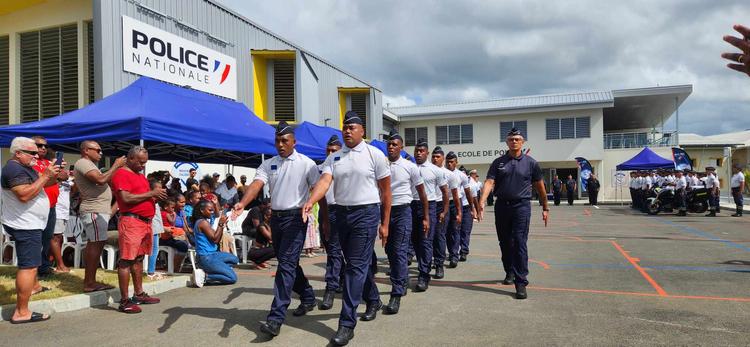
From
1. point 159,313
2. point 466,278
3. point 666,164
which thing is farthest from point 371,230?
point 666,164

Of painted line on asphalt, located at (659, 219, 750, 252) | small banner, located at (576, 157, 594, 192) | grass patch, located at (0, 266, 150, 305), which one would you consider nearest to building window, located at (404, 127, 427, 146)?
small banner, located at (576, 157, 594, 192)

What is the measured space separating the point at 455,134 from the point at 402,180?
1165 inches

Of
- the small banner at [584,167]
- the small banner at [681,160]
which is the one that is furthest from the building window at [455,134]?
the small banner at [681,160]

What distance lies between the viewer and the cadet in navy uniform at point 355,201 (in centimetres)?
429

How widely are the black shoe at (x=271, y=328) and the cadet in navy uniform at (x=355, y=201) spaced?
0.65 metres

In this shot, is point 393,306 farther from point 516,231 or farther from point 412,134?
point 412,134

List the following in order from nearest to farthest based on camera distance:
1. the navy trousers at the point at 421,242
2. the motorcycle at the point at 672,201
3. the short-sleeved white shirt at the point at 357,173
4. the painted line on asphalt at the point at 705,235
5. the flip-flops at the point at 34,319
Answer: the short-sleeved white shirt at the point at 357,173 → the flip-flops at the point at 34,319 → the navy trousers at the point at 421,242 → the painted line on asphalt at the point at 705,235 → the motorcycle at the point at 672,201

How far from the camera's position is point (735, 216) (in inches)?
714

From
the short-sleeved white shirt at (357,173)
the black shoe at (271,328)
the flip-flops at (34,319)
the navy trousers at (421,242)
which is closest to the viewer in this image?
the black shoe at (271,328)

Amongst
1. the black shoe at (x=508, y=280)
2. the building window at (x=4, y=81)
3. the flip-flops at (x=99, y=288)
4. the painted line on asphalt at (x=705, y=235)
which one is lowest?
the painted line on asphalt at (x=705, y=235)

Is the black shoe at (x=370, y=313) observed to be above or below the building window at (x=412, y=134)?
below

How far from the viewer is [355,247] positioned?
435 centimetres

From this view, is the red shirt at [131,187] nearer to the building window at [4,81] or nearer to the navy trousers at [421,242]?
the navy trousers at [421,242]

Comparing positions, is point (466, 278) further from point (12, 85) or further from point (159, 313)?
point (12, 85)
